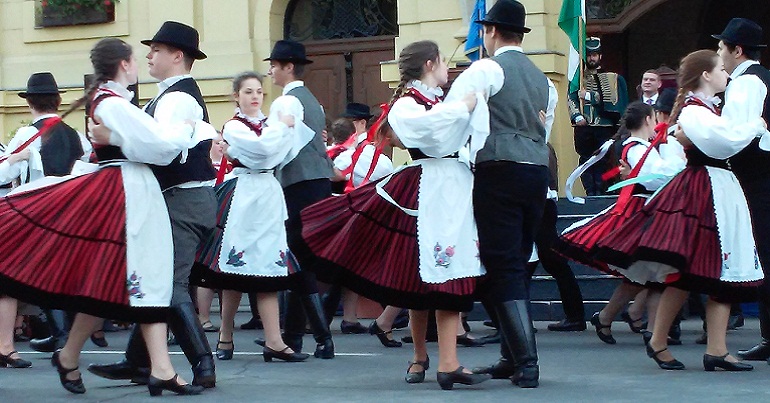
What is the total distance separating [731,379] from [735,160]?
1.33 meters

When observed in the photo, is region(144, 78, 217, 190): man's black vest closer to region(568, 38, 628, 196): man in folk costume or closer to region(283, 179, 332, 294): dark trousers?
region(283, 179, 332, 294): dark trousers

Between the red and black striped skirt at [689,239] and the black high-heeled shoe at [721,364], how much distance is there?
1.00 ft

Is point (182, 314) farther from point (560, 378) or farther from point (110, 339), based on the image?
point (110, 339)

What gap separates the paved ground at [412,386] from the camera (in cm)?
676

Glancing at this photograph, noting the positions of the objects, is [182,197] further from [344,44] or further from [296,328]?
[344,44]

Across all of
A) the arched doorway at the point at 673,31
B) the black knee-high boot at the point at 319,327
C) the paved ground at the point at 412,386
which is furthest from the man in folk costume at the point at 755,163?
the arched doorway at the point at 673,31

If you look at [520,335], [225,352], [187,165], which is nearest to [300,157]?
[225,352]

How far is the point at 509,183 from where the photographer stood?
6930 mm

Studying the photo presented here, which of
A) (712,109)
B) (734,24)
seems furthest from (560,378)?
(734,24)

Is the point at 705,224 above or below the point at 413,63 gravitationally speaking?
below

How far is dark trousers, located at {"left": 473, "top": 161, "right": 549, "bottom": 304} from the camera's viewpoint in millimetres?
6898

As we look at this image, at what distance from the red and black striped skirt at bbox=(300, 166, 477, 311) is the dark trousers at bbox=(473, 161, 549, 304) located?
13 cm

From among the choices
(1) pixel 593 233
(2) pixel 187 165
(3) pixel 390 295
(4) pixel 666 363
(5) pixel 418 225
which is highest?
(2) pixel 187 165

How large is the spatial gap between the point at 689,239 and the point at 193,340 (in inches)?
99.5
